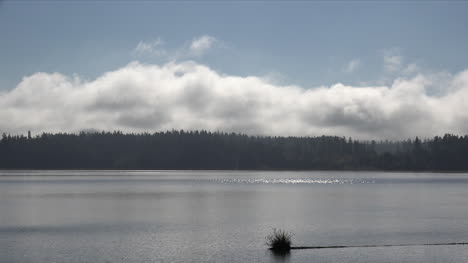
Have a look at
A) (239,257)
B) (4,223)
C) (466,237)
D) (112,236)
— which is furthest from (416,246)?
(4,223)

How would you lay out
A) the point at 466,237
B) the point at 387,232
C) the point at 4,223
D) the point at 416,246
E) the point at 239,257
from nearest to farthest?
1. the point at 239,257
2. the point at 416,246
3. the point at 466,237
4. the point at 387,232
5. the point at 4,223

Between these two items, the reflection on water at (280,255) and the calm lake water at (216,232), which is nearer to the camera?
the reflection on water at (280,255)

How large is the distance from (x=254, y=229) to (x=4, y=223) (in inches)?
1106


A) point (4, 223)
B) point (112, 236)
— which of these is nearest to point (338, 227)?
point (112, 236)

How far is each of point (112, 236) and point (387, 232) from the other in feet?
84.1

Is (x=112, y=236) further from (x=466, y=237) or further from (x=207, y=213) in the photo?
(x=466, y=237)

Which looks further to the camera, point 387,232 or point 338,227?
point 338,227

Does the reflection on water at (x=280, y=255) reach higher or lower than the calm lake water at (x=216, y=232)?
higher

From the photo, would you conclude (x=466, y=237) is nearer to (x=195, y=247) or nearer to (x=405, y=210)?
(x=195, y=247)

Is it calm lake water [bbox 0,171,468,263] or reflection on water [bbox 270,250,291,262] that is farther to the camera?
calm lake water [bbox 0,171,468,263]

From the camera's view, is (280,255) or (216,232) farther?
(216,232)

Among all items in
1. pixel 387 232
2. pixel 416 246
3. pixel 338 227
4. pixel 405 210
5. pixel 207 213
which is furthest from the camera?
pixel 405 210

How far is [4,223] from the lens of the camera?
62.3 m

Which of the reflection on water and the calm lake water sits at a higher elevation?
the reflection on water
